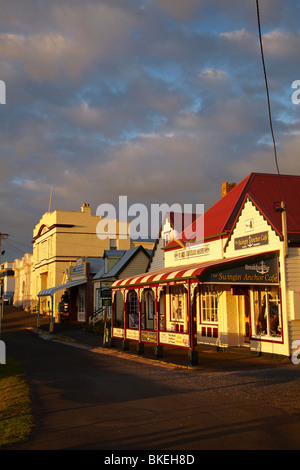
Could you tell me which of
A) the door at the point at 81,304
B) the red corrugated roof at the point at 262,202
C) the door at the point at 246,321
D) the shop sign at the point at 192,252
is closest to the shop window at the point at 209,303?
the door at the point at 246,321

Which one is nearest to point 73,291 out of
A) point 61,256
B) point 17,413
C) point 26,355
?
point 61,256

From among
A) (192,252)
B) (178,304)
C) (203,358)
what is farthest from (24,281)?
(203,358)

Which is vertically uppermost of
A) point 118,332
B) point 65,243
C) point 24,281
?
point 65,243

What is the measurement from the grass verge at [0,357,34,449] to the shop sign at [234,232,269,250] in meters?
9.42

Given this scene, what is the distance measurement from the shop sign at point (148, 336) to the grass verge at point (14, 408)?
555 cm

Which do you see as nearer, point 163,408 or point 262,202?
point 163,408

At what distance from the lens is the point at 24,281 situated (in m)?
73.9

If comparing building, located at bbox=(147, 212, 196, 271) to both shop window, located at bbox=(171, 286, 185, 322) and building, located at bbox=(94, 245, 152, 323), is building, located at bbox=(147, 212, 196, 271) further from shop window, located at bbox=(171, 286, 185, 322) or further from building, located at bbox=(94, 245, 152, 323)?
building, located at bbox=(94, 245, 152, 323)

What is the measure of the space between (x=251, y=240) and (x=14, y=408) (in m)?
11.1

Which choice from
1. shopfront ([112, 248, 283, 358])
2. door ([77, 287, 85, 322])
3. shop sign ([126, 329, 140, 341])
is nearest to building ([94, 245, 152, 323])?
door ([77, 287, 85, 322])

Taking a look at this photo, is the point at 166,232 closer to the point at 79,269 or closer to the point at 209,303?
the point at 209,303

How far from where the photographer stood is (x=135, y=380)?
12.4 meters

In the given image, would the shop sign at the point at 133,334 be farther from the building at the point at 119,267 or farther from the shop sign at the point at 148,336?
the building at the point at 119,267
